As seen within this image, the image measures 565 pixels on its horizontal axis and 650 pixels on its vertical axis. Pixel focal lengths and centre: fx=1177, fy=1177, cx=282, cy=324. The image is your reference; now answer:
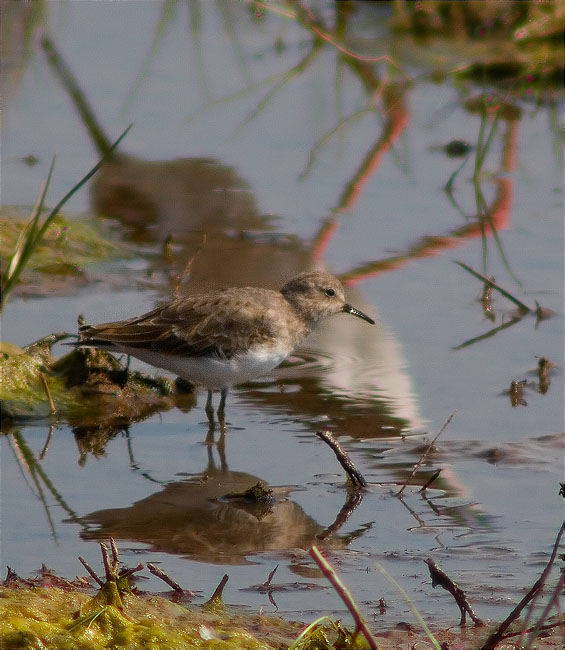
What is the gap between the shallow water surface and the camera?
488 cm

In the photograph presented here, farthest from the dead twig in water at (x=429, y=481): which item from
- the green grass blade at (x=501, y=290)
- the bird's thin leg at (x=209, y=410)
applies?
the green grass blade at (x=501, y=290)

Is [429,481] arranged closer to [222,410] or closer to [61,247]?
[222,410]

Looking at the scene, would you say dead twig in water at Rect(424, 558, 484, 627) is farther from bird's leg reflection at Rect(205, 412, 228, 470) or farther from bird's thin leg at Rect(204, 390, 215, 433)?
bird's thin leg at Rect(204, 390, 215, 433)

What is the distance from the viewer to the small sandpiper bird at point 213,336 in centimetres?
657

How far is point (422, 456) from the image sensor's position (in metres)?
5.48

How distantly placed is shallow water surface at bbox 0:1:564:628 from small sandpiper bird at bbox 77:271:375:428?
0.22 meters

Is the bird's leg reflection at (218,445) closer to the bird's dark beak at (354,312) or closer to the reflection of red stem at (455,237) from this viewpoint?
the bird's dark beak at (354,312)

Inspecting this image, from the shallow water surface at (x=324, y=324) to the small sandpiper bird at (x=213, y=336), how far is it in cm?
22

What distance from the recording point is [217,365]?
657 centimetres

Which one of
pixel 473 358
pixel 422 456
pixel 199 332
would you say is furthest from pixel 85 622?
pixel 473 358

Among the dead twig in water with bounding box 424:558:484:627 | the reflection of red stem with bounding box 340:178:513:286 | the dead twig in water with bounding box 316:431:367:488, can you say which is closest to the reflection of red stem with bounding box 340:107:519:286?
the reflection of red stem with bounding box 340:178:513:286

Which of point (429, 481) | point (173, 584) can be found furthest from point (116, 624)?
point (429, 481)

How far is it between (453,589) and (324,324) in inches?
170

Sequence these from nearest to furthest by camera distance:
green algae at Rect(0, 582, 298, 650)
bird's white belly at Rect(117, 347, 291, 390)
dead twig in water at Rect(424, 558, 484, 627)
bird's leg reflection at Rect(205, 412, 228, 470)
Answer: green algae at Rect(0, 582, 298, 650), dead twig in water at Rect(424, 558, 484, 627), bird's leg reflection at Rect(205, 412, 228, 470), bird's white belly at Rect(117, 347, 291, 390)
